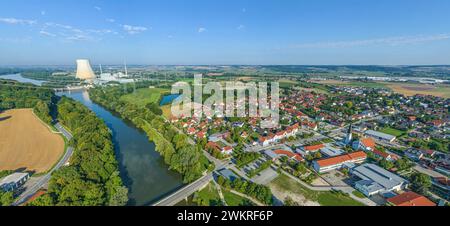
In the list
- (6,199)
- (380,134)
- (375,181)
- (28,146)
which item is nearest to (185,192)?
(6,199)

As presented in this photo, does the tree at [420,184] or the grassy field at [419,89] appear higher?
the grassy field at [419,89]

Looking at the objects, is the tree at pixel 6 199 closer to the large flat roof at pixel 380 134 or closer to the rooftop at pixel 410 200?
the rooftop at pixel 410 200

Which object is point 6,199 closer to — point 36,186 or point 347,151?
point 36,186

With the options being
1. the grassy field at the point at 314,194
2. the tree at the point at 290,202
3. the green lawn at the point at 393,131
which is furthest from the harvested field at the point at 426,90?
the tree at the point at 290,202

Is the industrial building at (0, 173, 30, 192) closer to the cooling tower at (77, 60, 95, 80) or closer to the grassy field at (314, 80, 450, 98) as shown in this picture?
the cooling tower at (77, 60, 95, 80)

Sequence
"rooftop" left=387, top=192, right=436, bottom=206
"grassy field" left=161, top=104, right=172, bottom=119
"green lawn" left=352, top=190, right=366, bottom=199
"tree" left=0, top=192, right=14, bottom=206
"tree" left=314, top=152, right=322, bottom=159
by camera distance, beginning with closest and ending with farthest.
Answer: "tree" left=0, top=192, right=14, bottom=206 < "rooftop" left=387, top=192, right=436, bottom=206 < "green lawn" left=352, top=190, right=366, bottom=199 < "tree" left=314, top=152, right=322, bottom=159 < "grassy field" left=161, top=104, right=172, bottom=119

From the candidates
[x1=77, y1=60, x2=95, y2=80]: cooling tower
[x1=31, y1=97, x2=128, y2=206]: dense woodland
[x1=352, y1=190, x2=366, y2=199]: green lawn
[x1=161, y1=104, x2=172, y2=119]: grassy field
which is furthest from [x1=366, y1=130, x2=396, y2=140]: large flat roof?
[x1=77, y1=60, x2=95, y2=80]: cooling tower
